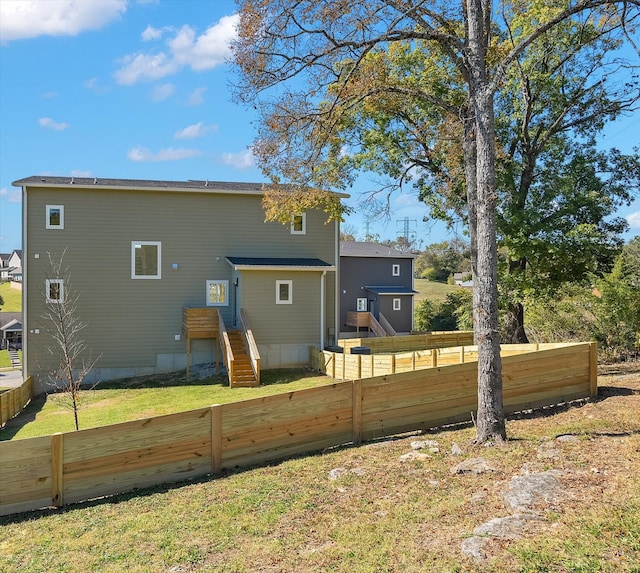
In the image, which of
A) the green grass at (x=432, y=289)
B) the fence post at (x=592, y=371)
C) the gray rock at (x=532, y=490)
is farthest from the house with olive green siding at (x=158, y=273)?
the green grass at (x=432, y=289)

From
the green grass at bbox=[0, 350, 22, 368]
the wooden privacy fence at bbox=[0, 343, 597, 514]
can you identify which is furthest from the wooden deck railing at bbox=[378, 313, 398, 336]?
the green grass at bbox=[0, 350, 22, 368]

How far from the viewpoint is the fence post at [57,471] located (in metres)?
6.44

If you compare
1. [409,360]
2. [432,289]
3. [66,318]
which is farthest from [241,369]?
[432,289]

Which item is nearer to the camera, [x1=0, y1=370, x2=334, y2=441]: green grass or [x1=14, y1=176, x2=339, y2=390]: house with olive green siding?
[x1=0, y1=370, x2=334, y2=441]: green grass

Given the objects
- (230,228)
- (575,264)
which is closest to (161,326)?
(230,228)

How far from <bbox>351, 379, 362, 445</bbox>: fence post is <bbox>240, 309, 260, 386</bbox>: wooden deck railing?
9259 mm

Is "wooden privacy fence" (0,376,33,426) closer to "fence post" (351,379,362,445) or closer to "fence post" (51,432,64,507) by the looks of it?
"fence post" (51,432,64,507)

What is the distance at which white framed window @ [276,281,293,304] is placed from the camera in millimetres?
19812

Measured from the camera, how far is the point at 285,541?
4.66m

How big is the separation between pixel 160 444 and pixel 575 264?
47.7ft

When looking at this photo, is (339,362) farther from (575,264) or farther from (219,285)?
(575,264)

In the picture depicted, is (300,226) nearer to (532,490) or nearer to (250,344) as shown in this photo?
(250,344)

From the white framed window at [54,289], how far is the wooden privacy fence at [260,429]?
Answer: 46.6 feet

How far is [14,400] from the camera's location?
16078mm
